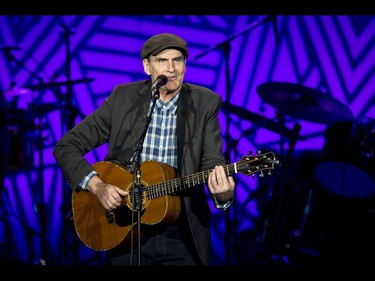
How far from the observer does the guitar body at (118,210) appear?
11.5 feet

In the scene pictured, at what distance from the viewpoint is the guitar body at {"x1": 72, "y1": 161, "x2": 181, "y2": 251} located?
11.5ft

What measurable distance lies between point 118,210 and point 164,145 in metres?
0.54

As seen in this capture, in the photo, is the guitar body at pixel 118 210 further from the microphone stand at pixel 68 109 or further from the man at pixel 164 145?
the microphone stand at pixel 68 109

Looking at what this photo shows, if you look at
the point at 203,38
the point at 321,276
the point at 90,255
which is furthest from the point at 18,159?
the point at 321,276

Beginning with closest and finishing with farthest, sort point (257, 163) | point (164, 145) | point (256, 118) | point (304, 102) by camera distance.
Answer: point (257, 163)
point (164, 145)
point (304, 102)
point (256, 118)

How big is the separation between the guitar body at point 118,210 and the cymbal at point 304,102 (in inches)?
98.1

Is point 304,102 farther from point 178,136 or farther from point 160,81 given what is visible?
point 160,81

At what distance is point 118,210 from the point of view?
3.71m

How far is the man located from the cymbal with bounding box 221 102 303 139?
2.30m

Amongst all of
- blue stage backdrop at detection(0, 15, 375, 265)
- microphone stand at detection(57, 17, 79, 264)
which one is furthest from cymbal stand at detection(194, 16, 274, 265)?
microphone stand at detection(57, 17, 79, 264)

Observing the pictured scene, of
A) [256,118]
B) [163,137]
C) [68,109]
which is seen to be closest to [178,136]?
[163,137]

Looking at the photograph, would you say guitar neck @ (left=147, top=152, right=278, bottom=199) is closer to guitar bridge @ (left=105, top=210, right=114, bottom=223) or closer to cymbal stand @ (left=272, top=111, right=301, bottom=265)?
guitar bridge @ (left=105, top=210, right=114, bottom=223)

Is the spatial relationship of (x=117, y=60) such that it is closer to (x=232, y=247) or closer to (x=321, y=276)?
(x=232, y=247)

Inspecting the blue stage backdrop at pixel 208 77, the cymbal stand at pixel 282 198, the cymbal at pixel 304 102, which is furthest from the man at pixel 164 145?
the blue stage backdrop at pixel 208 77
